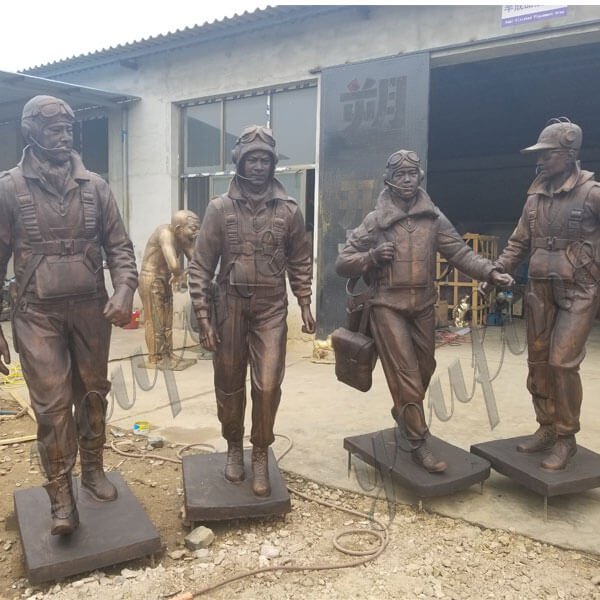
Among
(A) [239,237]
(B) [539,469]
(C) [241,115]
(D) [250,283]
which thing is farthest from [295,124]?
(B) [539,469]

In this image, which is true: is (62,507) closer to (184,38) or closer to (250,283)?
(250,283)

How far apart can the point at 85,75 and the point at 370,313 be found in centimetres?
952

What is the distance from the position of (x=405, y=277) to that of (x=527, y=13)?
15.9 ft

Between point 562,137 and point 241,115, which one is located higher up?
point 241,115

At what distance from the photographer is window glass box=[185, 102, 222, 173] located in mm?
9891

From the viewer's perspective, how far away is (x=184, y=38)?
9.47 metres

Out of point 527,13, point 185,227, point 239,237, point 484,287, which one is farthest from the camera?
point 185,227

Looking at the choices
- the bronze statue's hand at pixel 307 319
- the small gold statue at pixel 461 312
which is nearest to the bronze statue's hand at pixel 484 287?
the bronze statue's hand at pixel 307 319

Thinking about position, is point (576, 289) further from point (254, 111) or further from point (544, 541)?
point (254, 111)

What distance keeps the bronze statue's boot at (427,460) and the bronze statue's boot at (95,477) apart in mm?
1850

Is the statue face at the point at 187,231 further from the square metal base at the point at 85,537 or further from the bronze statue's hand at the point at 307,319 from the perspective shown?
the square metal base at the point at 85,537

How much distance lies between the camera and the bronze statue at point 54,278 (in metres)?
2.95

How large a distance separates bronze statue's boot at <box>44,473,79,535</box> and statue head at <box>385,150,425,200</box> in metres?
2.57

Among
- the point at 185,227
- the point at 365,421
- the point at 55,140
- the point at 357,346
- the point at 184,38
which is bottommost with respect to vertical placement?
the point at 365,421
